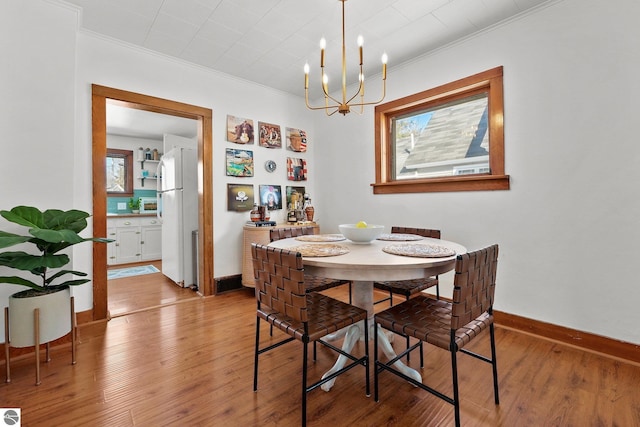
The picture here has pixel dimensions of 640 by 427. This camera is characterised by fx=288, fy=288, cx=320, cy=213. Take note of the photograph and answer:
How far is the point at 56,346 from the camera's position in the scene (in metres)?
2.14

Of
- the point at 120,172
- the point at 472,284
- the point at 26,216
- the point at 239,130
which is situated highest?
the point at 239,130

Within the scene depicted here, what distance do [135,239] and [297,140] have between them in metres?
3.66

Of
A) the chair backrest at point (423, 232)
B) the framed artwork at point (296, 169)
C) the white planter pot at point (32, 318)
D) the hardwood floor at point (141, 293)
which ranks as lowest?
the hardwood floor at point (141, 293)

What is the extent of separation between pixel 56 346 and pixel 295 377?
1.85 metres

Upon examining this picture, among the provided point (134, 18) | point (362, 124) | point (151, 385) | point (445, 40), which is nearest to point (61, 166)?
point (134, 18)

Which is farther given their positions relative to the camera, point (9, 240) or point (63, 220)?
point (63, 220)

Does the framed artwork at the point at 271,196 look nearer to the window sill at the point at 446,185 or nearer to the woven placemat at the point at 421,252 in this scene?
the window sill at the point at 446,185

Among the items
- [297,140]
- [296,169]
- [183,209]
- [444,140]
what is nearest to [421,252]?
[444,140]

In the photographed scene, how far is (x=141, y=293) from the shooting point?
345 cm

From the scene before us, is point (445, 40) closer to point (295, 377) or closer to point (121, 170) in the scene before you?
point (295, 377)

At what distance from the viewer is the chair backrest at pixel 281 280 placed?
52.4 inches

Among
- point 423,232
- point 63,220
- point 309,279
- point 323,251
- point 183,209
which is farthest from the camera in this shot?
point 183,209

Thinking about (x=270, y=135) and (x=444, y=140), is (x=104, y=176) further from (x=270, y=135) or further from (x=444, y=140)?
(x=444, y=140)

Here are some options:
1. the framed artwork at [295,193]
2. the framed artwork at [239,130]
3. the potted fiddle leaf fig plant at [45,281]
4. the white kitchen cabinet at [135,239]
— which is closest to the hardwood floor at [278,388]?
A: the potted fiddle leaf fig plant at [45,281]
